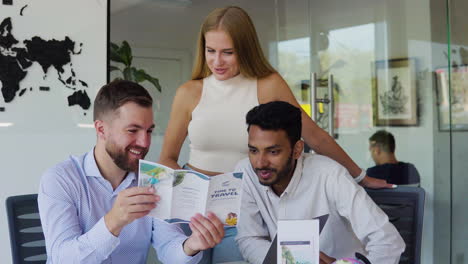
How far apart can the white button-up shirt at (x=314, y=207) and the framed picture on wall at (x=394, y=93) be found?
6.85ft

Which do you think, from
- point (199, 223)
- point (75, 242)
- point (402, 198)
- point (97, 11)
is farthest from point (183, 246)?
point (97, 11)

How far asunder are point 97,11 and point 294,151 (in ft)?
6.78

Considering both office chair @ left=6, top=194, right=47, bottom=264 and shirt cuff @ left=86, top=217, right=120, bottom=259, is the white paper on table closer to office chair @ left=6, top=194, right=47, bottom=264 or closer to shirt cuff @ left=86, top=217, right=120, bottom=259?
shirt cuff @ left=86, top=217, right=120, bottom=259

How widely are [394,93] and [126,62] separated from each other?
180cm

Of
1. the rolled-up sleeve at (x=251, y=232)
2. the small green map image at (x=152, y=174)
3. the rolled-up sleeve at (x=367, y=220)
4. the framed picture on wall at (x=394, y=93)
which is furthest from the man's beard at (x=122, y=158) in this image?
the framed picture on wall at (x=394, y=93)

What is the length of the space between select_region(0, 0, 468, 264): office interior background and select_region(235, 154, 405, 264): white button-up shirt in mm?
1741

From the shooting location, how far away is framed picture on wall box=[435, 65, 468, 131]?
13.1ft

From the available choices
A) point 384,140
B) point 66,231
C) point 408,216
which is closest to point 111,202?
point 66,231

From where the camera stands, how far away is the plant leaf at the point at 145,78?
390 cm

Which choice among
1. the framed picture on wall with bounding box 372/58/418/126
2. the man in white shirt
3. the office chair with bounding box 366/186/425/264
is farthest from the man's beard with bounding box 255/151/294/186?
the framed picture on wall with bounding box 372/58/418/126

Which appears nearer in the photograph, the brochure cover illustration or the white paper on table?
the white paper on table

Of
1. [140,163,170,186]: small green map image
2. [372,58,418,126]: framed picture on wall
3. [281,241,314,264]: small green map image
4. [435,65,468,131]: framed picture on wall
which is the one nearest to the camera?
[281,241,314,264]: small green map image

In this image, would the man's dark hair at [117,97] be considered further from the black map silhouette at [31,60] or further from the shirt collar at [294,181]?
the black map silhouette at [31,60]

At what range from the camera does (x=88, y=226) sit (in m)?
1.86
